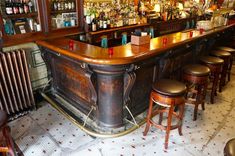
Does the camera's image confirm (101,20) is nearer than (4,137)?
No

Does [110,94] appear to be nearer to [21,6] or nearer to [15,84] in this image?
[15,84]

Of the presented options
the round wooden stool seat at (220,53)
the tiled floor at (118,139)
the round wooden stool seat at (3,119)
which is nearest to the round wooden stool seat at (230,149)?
the tiled floor at (118,139)

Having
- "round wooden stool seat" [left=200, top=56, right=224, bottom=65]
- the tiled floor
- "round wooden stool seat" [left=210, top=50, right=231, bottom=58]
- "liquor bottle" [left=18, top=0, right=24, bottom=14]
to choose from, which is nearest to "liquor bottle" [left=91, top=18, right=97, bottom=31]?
"liquor bottle" [left=18, top=0, right=24, bottom=14]

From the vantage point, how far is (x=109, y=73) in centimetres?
223

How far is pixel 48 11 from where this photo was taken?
2881mm

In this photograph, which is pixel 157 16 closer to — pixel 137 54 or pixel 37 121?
pixel 137 54

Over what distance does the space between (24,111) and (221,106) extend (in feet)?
10.1

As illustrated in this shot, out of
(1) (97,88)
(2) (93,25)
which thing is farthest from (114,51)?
(2) (93,25)

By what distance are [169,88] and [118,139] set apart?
89 cm

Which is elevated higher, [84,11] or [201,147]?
[84,11]

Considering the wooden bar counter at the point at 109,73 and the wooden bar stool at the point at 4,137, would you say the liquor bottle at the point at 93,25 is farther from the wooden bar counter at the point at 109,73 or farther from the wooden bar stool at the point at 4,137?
the wooden bar stool at the point at 4,137

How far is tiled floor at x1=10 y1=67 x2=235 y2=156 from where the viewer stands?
2.25 meters

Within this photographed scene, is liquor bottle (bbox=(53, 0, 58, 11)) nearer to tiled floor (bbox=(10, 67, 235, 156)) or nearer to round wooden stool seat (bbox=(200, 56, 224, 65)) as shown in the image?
tiled floor (bbox=(10, 67, 235, 156))

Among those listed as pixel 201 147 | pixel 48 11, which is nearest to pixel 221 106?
pixel 201 147
